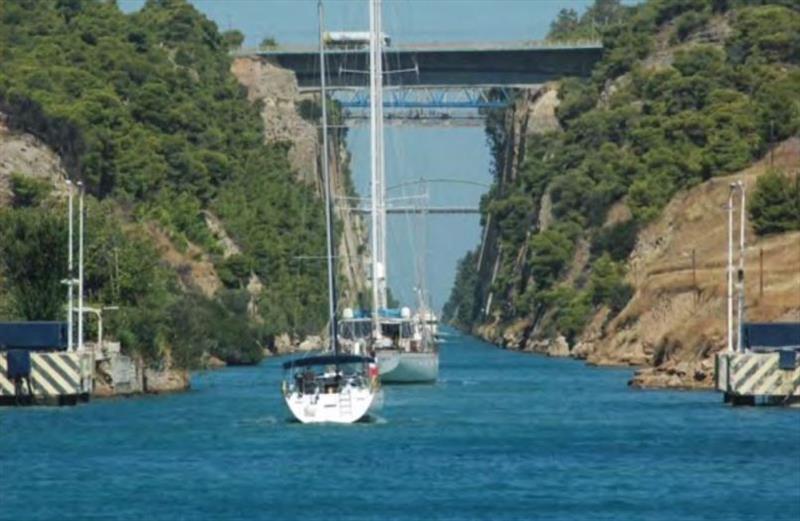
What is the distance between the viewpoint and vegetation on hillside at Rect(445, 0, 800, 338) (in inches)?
6004

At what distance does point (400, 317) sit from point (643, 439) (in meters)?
34.7

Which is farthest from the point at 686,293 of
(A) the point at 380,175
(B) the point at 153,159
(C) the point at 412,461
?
(C) the point at 412,461

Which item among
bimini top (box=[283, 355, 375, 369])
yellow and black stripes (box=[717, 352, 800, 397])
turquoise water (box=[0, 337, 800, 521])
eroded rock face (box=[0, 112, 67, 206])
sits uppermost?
eroded rock face (box=[0, 112, 67, 206])

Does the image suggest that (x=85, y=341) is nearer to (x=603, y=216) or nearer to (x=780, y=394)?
(x=780, y=394)

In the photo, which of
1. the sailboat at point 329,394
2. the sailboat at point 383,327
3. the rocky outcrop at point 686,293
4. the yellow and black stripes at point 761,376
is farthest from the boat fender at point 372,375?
the rocky outcrop at point 686,293

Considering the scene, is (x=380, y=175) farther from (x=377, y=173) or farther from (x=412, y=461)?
(x=412, y=461)

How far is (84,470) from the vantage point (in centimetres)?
6281

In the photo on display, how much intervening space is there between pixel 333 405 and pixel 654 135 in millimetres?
98896

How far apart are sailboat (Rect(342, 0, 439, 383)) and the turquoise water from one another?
28.7 feet

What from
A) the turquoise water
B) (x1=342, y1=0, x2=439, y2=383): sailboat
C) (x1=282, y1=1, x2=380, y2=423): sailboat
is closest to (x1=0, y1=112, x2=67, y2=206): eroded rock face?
(x1=342, y1=0, x2=439, y2=383): sailboat

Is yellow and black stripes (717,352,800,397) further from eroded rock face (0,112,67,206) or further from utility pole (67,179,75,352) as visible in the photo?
eroded rock face (0,112,67,206)

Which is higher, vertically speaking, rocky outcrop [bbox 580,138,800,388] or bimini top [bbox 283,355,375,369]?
rocky outcrop [bbox 580,138,800,388]

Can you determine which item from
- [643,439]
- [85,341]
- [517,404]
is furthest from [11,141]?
[643,439]

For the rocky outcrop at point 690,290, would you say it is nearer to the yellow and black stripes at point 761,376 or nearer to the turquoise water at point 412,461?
the turquoise water at point 412,461
